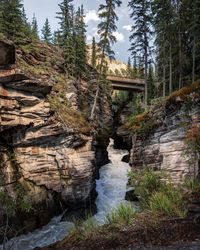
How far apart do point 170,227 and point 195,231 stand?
826mm

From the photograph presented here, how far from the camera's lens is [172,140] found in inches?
758

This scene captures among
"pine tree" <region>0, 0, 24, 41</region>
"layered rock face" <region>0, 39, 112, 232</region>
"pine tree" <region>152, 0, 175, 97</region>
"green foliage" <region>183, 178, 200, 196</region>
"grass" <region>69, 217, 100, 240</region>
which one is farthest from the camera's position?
"pine tree" <region>152, 0, 175, 97</region>

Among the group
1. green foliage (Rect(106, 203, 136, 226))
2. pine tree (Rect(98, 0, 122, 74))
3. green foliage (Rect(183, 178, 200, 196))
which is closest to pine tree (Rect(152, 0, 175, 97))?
pine tree (Rect(98, 0, 122, 74))

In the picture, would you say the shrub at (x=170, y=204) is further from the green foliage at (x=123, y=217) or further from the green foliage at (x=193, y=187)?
the green foliage at (x=123, y=217)

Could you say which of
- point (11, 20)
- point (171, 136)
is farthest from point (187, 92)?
point (11, 20)

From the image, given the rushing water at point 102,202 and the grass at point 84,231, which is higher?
the grass at point 84,231

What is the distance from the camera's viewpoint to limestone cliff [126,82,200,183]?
17938 millimetres

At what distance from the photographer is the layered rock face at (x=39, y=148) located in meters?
20.2

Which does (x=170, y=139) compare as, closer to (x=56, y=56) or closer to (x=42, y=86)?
(x=42, y=86)

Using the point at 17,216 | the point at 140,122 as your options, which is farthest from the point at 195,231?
the point at 140,122

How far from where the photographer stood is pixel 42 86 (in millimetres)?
21328

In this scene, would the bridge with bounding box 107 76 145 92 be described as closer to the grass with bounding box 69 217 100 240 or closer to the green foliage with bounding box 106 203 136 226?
the green foliage with bounding box 106 203 136 226

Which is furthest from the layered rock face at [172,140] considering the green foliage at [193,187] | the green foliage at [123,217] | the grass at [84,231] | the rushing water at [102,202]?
the grass at [84,231]

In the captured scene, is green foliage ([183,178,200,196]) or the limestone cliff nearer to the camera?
green foliage ([183,178,200,196])
